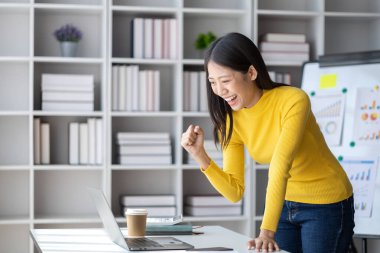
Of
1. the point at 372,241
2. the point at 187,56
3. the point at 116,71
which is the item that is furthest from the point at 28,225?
Result: the point at 372,241

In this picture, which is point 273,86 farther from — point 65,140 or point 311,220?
point 65,140

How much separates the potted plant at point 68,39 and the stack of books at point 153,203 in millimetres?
996

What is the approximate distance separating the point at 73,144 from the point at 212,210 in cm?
100

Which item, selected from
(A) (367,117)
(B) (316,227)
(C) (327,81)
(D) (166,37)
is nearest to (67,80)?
(D) (166,37)

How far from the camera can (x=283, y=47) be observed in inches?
180

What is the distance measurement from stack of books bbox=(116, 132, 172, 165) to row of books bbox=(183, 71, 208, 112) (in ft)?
0.84

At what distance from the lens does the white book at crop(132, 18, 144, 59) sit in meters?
4.40

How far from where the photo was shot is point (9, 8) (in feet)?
14.1

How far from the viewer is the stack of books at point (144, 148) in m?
4.36

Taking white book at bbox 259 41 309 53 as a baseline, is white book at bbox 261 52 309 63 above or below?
below

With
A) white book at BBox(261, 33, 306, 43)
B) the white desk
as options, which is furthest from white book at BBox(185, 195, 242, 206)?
the white desk

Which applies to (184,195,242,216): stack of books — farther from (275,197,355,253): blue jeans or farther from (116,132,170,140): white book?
(275,197,355,253): blue jeans

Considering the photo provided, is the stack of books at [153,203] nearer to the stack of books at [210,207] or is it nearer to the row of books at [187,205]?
the row of books at [187,205]

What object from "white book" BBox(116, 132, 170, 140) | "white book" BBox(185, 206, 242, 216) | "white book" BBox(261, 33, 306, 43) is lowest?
"white book" BBox(185, 206, 242, 216)
